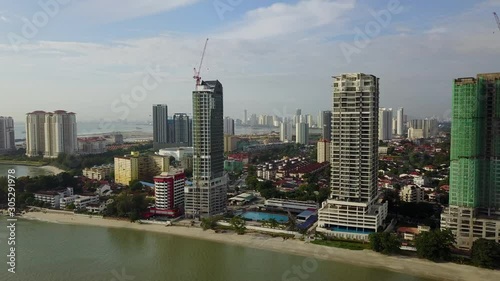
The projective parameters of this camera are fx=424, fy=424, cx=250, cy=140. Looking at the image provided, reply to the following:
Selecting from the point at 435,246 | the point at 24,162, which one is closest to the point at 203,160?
the point at 435,246

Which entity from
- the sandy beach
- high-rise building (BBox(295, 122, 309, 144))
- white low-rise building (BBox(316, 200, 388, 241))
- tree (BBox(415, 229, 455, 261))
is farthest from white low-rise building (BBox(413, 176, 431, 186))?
high-rise building (BBox(295, 122, 309, 144))

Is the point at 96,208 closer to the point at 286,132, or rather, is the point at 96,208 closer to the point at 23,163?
the point at 23,163

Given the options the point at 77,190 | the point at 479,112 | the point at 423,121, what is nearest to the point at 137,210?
the point at 77,190

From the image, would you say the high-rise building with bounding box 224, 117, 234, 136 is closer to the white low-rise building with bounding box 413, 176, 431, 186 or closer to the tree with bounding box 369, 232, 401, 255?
the white low-rise building with bounding box 413, 176, 431, 186

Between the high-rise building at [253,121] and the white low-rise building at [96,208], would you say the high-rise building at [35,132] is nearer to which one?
the white low-rise building at [96,208]

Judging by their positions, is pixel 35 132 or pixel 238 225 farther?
pixel 35 132

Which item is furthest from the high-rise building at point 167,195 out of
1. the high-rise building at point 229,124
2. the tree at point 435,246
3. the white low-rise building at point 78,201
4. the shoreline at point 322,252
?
the high-rise building at point 229,124
